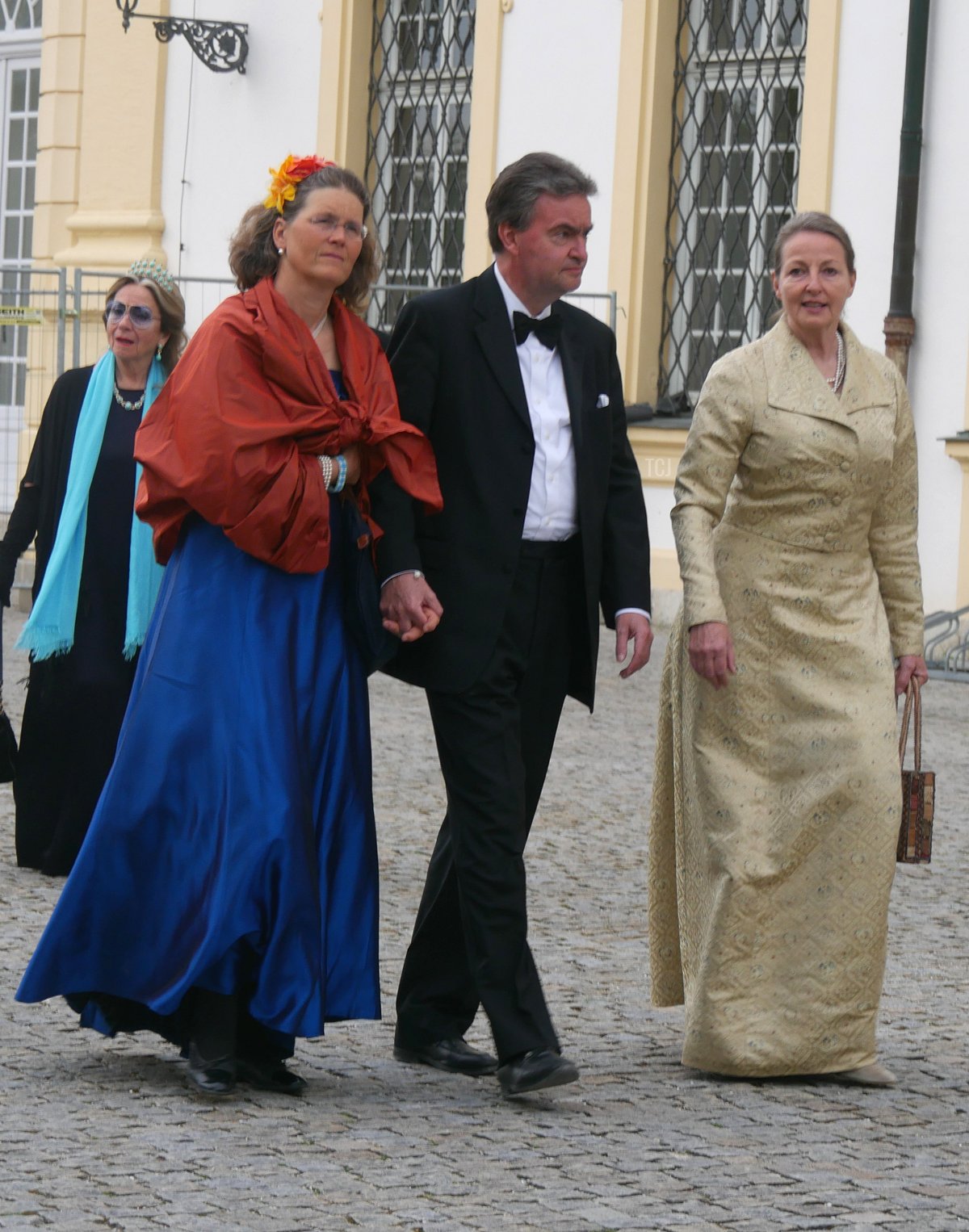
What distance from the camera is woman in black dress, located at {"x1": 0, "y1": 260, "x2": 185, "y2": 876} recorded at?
6.98 m

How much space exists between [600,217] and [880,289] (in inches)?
86.5

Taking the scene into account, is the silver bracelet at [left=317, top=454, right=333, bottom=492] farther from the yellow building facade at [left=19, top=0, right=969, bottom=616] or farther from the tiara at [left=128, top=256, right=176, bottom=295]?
the yellow building facade at [left=19, top=0, right=969, bottom=616]

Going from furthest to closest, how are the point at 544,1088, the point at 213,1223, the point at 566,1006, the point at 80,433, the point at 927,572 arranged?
the point at 927,572 < the point at 80,433 < the point at 566,1006 < the point at 544,1088 < the point at 213,1223

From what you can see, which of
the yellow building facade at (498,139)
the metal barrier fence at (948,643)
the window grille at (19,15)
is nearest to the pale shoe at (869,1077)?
the metal barrier fence at (948,643)

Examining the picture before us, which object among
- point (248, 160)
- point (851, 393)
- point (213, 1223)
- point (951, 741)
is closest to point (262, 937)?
point (213, 1223)

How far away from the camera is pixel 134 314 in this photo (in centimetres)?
683

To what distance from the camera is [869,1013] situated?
191 inches

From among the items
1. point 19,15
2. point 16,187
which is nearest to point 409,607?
point 16,187

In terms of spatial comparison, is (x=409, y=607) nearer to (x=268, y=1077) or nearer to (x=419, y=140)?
(x=268, y=1077)

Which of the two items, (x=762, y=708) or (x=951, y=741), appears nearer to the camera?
(x=762, y=708)

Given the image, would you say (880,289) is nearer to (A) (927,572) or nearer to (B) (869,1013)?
(A) (927,572)

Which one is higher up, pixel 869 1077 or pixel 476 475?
pixel 476 475

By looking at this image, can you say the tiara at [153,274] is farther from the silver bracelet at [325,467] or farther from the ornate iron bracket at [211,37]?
the ornate iron bracket at [211,37]

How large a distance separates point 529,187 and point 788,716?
3.83 ft
